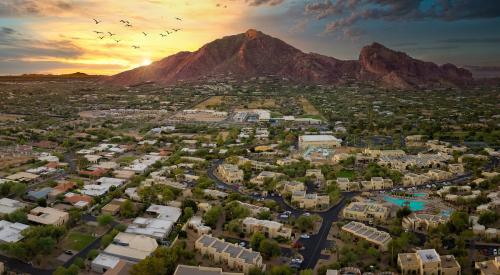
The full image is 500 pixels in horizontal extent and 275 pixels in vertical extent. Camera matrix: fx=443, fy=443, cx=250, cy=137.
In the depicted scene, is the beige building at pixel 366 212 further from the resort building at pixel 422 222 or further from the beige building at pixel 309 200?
the beige building at pixel 309 200

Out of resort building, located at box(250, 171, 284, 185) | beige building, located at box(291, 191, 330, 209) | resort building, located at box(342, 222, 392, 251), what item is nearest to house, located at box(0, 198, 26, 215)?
resort building, located at box(250, 171, 284, 185)

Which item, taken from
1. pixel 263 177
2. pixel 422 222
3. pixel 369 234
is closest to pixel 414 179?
pixel 422 222

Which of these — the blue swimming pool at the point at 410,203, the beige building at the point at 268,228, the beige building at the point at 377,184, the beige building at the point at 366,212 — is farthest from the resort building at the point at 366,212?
the beige building at the point at 377,184

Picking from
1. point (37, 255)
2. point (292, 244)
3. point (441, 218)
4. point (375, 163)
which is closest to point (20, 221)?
point (37, 255)

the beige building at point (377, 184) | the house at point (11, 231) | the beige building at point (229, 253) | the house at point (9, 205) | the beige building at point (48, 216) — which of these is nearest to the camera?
the beige building at point (229, 253)

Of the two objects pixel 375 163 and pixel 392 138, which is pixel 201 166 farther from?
pixel 392 138
